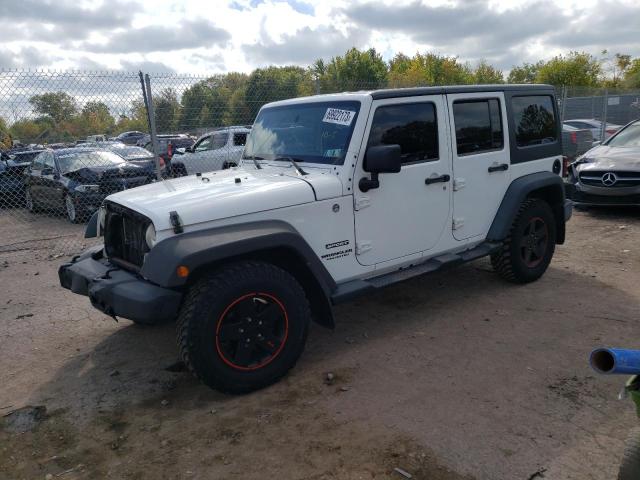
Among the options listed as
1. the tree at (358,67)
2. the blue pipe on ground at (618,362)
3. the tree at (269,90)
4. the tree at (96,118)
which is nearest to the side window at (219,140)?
the tree at (269,90)

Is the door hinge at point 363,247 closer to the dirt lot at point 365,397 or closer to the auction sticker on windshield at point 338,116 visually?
the dirt lot at point 365,397

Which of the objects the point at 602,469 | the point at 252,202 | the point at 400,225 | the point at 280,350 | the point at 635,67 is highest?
the point at 635,67

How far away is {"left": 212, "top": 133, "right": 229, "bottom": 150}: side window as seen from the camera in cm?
1166

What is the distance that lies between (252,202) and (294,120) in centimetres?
121

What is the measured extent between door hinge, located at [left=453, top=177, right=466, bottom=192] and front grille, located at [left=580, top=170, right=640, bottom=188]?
467 centimetres

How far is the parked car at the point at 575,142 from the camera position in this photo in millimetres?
12558

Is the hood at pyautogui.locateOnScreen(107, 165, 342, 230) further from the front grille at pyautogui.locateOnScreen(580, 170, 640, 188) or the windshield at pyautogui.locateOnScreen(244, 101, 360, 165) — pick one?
the front grille at pyautogui.locateOnScreen(580, 170, 640, 188)

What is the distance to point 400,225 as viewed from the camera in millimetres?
4121

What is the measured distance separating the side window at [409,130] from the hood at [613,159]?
4.99 m

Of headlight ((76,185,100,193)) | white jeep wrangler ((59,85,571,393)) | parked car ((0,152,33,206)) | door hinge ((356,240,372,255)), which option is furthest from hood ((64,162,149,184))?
door hinge ((356,240,372,255))

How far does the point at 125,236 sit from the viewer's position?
3.75m

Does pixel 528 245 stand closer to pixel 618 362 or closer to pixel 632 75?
pixel 618 362

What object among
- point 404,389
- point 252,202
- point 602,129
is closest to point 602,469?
point 404,389

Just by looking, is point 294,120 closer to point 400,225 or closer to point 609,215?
point 400,225
